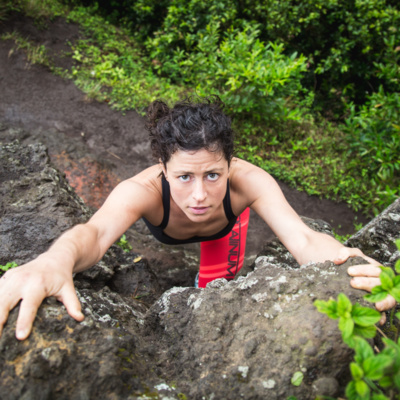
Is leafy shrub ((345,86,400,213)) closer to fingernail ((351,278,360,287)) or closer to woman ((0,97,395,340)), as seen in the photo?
woman ((0,97,395,340))

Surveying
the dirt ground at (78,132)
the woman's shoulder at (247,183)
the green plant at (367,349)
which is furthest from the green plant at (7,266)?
the dirt ground at (78,132)

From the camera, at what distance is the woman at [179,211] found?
5.05 feet

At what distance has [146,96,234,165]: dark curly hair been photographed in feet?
7.21

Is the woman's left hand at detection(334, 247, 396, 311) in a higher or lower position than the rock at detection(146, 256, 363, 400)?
higher

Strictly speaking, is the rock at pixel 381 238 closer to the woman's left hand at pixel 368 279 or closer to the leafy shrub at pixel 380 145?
the woman's left hand at pixel 368 279

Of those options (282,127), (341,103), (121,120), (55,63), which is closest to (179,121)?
(121,120)

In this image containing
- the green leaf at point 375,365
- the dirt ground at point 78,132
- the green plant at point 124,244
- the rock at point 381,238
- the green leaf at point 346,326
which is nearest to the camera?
the green leaf at point 375,365

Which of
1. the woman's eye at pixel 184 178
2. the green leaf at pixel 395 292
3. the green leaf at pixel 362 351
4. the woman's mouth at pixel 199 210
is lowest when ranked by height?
the woman's mouth at pixel 199 210

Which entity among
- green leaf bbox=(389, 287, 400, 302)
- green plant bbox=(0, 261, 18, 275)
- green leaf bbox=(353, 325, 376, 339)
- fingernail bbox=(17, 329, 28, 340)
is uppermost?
green leaf bbox=(389, 287, 400, 302)

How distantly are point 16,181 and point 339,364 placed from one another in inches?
92.0

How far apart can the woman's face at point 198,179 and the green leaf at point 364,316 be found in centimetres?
119

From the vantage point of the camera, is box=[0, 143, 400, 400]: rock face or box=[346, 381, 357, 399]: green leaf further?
box=[0, 143, 400, 400]: rock face

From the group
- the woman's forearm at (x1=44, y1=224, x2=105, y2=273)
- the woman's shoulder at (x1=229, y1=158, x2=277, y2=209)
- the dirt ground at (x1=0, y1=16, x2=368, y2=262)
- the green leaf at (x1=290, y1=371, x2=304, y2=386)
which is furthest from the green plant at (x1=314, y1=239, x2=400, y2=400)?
the dirt ground at (x1=0, y1=16, x2=368, y2=262)

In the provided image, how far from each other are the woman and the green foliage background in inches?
91.2
